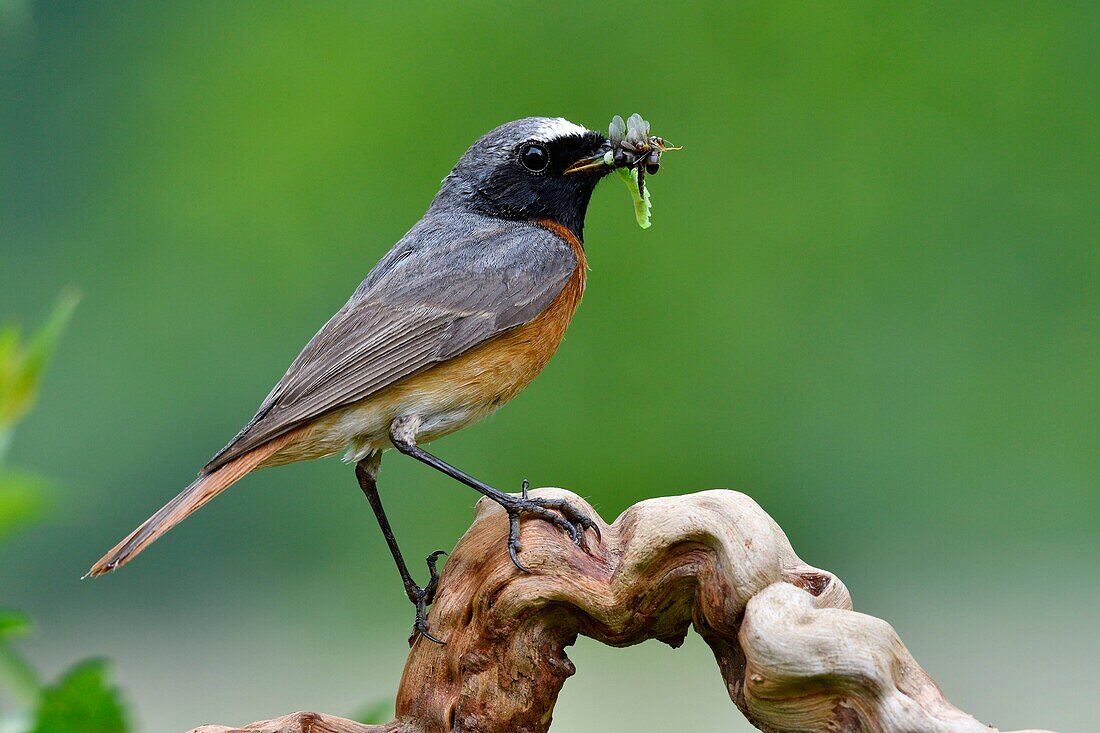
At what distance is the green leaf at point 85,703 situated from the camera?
116 centimetres

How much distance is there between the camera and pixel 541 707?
3787mm

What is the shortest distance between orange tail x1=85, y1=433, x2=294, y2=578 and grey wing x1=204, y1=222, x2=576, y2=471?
0.14 feet

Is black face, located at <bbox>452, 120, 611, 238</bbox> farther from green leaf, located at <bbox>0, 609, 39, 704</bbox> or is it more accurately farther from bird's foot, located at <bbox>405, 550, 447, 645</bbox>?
green leaf, located at <bbox>0, 609, 39, 704</bbox>

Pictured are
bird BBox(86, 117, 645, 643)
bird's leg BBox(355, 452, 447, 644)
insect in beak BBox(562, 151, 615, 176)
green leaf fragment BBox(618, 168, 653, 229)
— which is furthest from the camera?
insect in beak BBox(562, 151, 615, 176)

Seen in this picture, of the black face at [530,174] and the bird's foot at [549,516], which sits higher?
the black face at [530,174]

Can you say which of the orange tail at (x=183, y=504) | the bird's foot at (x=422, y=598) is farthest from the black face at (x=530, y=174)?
the bird's foot at (x=422, y=598)

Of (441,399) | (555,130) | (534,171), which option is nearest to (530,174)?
(534,171)

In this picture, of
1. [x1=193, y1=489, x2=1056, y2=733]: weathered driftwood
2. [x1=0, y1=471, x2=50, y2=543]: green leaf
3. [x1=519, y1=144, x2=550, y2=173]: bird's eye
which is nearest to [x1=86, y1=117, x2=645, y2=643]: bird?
[x1=519, y1=144, x2=550, y2=173]: bird's eye

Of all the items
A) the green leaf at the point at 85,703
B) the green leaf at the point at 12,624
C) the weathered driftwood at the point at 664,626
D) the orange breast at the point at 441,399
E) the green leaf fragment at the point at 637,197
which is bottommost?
the green leaf at the point at 85,703

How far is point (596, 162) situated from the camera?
5.21m

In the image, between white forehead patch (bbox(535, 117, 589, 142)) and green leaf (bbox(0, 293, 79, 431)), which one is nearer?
green leaf (bbox(0, 293, 79, 431))

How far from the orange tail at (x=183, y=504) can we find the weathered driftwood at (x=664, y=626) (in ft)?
1.82

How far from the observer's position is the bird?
4539 mm

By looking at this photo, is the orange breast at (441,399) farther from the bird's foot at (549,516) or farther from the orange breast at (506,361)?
the bird's foot at (549,516)
